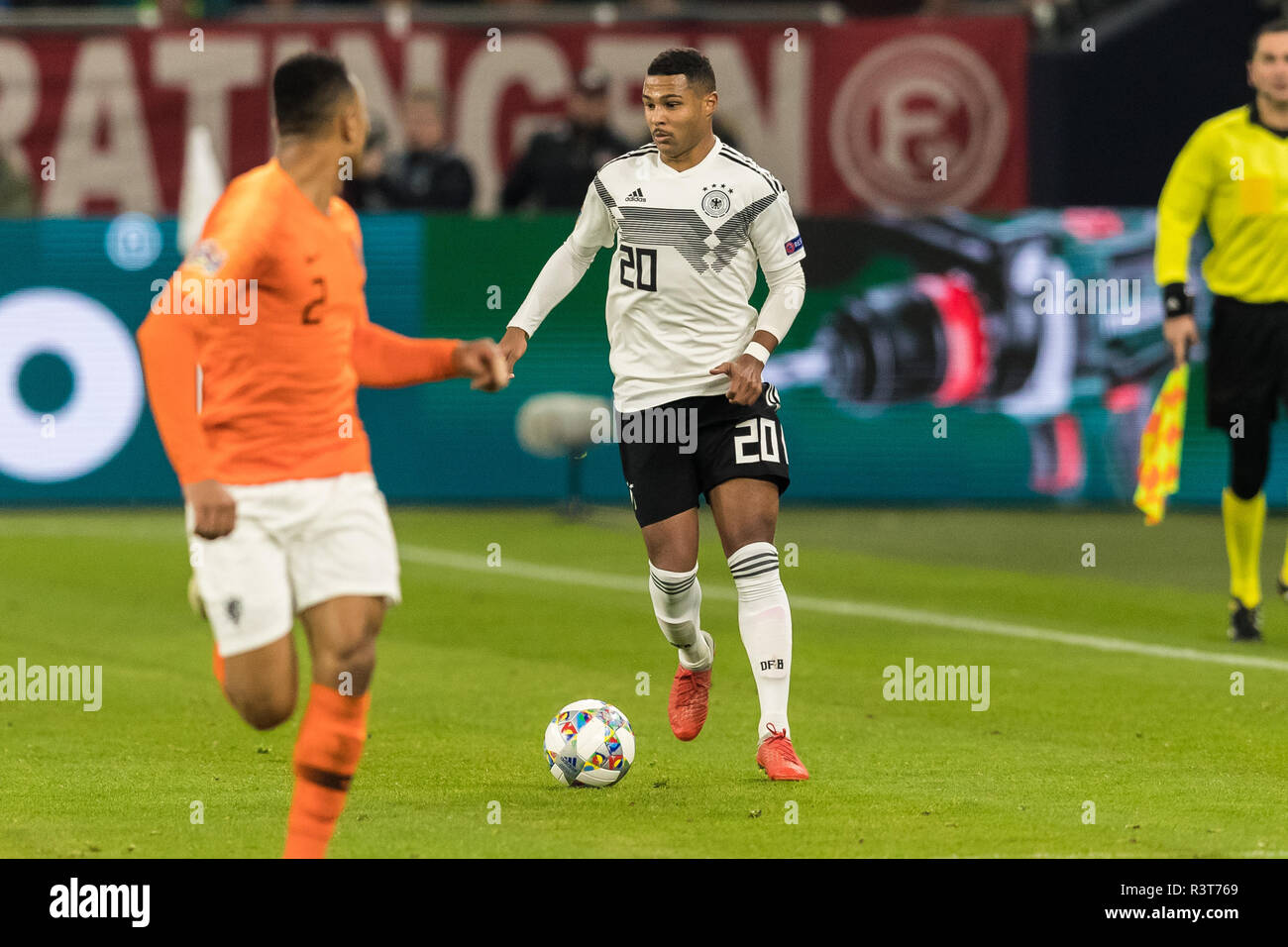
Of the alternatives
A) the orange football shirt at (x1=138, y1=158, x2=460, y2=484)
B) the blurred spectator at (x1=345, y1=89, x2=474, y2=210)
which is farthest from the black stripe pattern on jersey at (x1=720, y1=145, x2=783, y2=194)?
the blurred spectator at (x1=345, y1=89, x2=474, y2=210)

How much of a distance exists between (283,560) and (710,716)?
3413 millimetres

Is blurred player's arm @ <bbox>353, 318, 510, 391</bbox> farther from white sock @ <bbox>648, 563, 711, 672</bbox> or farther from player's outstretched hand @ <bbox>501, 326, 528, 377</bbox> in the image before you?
white sock @ <bbox>648, 563, 711, 672</bbox>

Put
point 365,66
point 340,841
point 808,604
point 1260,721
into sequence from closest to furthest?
point 340,841 < point 1260,721 < point 808,604 < point 365,66

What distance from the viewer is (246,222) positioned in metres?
5.27

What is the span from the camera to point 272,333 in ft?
17.6

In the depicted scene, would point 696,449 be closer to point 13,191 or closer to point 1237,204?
point 1237,204

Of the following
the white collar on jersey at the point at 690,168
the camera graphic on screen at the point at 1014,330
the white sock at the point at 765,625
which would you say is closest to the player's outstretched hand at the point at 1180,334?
the white collar on jersey at the point at 690,168

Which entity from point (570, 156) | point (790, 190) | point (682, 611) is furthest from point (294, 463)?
point (790, 190)

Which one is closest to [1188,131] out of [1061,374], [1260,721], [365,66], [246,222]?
[1061,374]

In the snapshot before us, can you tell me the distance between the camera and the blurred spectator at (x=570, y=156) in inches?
611

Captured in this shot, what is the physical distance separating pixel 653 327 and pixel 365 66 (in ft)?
34.9

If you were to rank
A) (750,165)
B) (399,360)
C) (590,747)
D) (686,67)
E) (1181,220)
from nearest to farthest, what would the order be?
(399,360) → (590,747) → (686,67) → (750,165) → (1181,220)

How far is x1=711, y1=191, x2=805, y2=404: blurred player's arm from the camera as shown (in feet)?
23.2
